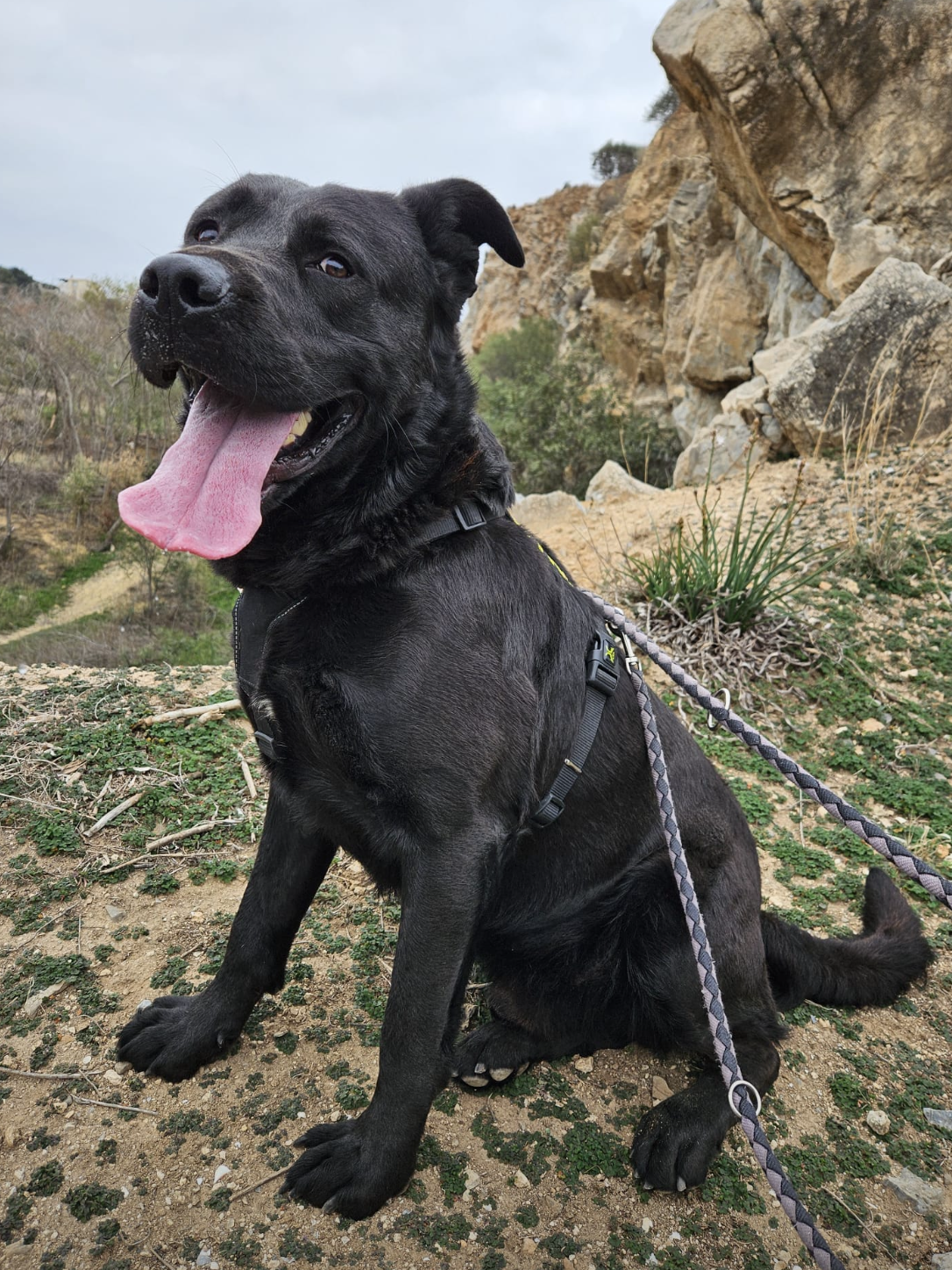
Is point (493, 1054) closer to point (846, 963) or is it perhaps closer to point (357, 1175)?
point (357, 1175)

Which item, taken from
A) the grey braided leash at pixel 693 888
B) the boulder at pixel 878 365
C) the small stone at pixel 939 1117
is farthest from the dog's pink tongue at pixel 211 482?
the boulder at pixel 878 365

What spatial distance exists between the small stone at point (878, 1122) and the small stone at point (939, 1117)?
14cm

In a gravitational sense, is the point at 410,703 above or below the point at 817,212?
below

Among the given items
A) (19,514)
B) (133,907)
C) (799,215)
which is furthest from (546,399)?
(19,514)

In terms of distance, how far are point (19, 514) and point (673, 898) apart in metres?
26.2

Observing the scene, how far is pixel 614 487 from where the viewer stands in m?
9.48

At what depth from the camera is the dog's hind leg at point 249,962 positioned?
1953 mm

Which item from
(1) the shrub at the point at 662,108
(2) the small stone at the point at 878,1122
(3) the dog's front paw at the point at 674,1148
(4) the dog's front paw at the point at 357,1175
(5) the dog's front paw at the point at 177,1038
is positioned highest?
(1) the shrub at the point at 662,108

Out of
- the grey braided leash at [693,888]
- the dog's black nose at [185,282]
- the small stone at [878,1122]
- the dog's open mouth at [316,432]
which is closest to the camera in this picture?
the grey braided leash at [693,888]

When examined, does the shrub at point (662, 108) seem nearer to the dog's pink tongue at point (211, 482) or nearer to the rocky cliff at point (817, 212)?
the rocky cliff at point (817, 212)

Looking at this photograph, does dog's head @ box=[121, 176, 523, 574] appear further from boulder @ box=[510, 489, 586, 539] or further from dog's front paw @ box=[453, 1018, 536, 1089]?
boulder @ box=[510, 489, 586, 539]

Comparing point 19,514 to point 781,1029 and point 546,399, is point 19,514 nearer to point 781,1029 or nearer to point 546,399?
point 546,399

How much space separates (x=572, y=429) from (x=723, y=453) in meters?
6.58

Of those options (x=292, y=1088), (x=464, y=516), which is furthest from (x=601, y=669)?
(x=292, y=1088)
